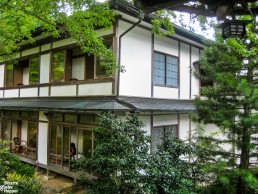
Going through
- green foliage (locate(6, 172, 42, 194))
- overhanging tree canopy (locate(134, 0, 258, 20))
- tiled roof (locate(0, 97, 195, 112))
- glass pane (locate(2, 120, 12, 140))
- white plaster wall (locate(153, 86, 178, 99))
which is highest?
overhanging tree canopy (locate(134, 0, 258, 20))

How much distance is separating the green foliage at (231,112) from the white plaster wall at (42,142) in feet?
25.5

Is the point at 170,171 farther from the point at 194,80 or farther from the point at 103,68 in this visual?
the point at 194,80

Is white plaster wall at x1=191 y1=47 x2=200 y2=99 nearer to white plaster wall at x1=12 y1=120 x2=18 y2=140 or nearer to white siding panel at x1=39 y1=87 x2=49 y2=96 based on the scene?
white siding panel at x1=39 y1=87 x2=49 y2=96

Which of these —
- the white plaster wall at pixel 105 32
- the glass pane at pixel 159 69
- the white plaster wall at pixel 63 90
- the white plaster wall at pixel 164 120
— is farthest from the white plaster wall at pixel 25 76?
the white plaster wall at pixel 164 120

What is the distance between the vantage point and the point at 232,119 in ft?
24.4

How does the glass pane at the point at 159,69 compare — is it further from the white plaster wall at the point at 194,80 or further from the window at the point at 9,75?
the window at the point at 9,75

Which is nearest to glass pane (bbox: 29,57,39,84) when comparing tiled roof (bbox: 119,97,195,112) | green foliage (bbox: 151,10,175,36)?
tiled roof (bbox: 119,97,195,112)

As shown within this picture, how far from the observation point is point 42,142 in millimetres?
12695

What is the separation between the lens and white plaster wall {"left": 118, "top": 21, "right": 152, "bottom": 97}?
9.85m

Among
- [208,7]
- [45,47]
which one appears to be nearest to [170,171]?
[208,7]

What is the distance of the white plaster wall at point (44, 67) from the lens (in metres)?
13.0

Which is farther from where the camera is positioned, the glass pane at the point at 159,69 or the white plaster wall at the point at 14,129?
the white plaster wall at the point at 14,129

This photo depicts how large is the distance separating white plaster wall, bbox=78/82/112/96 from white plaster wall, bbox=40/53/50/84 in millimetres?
3075

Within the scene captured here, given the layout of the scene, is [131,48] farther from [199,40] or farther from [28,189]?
[28,189]
